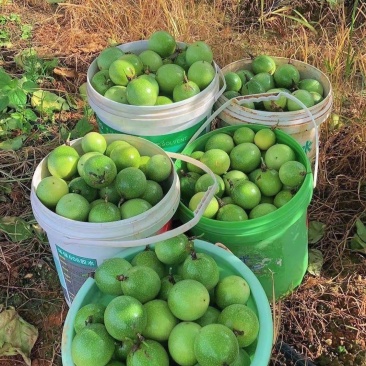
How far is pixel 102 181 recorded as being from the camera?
94.8 inches

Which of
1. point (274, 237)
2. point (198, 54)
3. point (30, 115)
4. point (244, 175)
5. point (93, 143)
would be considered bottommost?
point (30, 115)

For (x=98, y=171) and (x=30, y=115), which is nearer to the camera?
(x=98, y=171)

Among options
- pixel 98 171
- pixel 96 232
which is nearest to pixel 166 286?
pixel 96 232

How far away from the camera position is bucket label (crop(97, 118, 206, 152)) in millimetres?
2963

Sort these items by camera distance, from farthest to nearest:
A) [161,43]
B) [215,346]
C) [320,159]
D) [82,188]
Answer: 1. [320,159]
2. [161,43]
3. [82,188]
4. [215,346]

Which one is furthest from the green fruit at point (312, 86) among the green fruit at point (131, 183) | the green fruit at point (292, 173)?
the green fruit at point (131, 183)

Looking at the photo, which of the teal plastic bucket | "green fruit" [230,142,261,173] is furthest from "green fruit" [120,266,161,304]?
"green fruit" [230,142,261,173]

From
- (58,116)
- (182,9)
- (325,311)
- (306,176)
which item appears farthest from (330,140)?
(58,116)

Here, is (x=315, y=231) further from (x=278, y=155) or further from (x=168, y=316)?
(x=168, y=316)

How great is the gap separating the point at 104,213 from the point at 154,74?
114 cm

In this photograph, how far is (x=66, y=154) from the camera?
257 cm

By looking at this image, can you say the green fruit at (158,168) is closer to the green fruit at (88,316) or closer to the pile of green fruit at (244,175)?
the pile of green fruit at (244,175)

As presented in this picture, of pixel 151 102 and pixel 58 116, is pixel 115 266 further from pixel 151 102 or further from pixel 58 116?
pixel 58 116

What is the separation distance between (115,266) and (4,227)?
1410 mm
